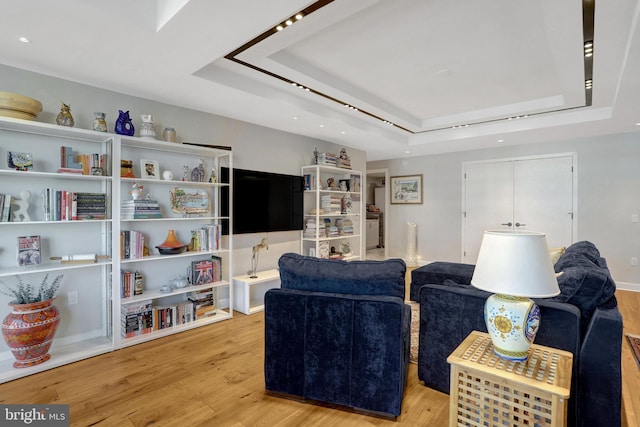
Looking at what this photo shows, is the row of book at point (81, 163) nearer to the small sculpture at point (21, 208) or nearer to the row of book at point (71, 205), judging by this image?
the row of book at point (71, 205)

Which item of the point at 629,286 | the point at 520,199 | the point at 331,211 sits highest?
the point at 520,199

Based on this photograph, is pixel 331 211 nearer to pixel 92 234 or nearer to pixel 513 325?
pixel 92 234

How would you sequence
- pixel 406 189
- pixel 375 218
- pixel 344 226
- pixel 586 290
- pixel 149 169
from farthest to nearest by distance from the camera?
1. pixel 375 218
2. pixel 406 189
3. pixel 344 226
4. pixel 149 169
5. pixel 586 290

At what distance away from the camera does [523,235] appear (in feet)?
4.66

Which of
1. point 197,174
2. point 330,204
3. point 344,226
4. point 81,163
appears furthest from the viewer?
point 344,226

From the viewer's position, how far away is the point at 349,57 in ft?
9.04

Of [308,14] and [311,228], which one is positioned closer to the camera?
[308,14]

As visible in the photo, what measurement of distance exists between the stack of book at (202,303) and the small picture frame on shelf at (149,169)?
1.30m

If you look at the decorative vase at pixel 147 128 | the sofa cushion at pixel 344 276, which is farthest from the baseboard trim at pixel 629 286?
the decorative vase at pixel 147 128

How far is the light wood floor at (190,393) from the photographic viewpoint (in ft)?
→ 6.11

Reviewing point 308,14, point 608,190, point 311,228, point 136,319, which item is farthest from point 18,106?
point 608,190

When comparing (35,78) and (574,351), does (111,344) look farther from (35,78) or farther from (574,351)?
(574,351)

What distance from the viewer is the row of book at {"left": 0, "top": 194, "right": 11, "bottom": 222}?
7.64 feet

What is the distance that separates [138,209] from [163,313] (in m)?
1.05
